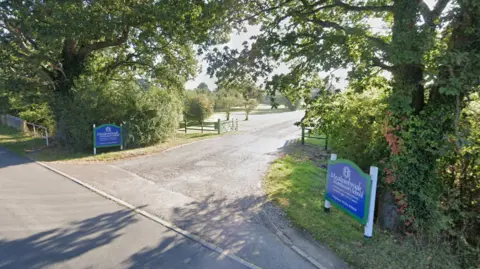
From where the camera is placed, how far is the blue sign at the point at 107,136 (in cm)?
1092

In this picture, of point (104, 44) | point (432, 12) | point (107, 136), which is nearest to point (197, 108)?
point (104, 44)

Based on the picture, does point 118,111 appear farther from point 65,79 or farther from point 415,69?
point 415,69

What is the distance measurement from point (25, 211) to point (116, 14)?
609cm

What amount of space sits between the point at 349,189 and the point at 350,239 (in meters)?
0.89

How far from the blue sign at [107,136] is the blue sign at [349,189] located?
9.58 metres

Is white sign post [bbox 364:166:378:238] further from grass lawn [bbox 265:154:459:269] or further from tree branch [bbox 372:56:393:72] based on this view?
tree branch [bbox 372:56:393:72]

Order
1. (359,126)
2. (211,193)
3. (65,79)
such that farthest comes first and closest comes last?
(65,79) < (211,193) < (359,126)

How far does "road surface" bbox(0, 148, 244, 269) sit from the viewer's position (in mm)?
3838

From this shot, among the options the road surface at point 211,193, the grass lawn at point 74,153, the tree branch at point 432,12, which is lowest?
the road surface at point 211,193

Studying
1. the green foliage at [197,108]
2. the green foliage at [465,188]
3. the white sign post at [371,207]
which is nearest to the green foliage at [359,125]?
the white sign post at [371,207]

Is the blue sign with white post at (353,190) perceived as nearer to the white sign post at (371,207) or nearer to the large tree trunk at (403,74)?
the white sign post at (371,207)

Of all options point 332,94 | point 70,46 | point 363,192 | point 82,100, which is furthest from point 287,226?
point 70,46

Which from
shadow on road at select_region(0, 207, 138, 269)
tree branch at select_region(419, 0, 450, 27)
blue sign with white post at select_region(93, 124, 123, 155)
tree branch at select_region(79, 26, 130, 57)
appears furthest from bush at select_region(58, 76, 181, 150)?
tree branch at select_region(419, 0, 450, 27)

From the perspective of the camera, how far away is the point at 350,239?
4660 mm
